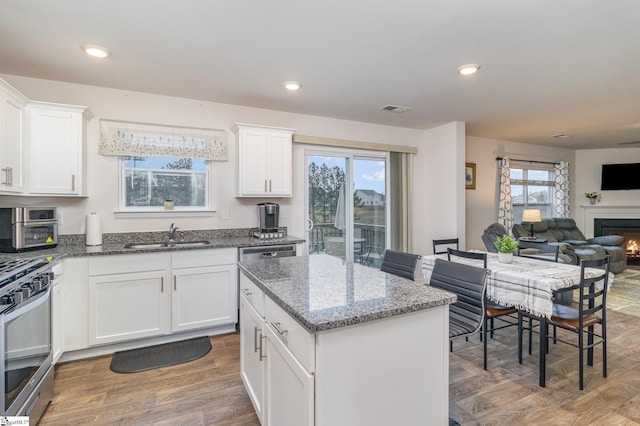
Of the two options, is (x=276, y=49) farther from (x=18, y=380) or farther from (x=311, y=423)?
(x=18, y=380)

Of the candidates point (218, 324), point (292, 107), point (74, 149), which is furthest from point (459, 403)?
point (74, 149)

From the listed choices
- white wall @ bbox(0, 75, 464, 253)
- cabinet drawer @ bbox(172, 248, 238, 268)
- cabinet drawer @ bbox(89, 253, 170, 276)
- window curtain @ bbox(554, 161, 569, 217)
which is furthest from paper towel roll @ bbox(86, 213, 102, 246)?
window curtain @ bbox(554, 161, 569, 217)

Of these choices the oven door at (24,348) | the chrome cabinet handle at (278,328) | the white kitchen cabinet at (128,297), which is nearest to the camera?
the chrome cabinet handle at (278,328)

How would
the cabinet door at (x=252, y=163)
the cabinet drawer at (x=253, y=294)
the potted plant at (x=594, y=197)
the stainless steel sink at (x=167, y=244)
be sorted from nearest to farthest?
1. the cabinet drawer at (x=253, y=294)
2. the stainless steel sink at (x=167, y=244)
3. the cabinet door at (x=252, y=163)
4. the potted plant at (x=594, y=197)

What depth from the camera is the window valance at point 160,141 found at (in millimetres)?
3314

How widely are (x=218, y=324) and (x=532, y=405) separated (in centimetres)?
267

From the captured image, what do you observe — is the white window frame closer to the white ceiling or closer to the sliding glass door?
the white ceiling

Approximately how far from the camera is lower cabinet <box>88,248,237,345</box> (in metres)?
2.85

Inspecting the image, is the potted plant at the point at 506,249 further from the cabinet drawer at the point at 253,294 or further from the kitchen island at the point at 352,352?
the cabinet drawer at the point at 253,294

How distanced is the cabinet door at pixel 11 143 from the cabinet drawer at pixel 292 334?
2383 millimetres

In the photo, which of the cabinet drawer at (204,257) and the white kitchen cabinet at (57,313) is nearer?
the white kitchen cabinet at (57,313)

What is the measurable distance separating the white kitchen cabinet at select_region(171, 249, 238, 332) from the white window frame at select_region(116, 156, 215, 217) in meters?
0.70

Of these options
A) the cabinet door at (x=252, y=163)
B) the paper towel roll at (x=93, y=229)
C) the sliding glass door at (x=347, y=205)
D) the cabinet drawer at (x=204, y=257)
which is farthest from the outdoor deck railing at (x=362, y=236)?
the paper towel roll at (x=93, y=229)

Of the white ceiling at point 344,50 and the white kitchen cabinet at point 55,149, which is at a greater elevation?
the white ceiling at point 344,50
